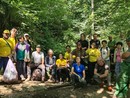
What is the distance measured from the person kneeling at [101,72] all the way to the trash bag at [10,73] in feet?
9.59

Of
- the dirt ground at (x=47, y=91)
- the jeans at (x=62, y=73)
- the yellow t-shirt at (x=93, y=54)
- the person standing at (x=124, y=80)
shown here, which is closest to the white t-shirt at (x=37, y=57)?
the jeans at (x=62, y=73)

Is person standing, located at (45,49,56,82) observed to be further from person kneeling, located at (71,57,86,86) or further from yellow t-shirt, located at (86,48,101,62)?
yellow t-shirt, located at (86,48,101,62)

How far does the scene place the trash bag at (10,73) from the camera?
31.9 ft

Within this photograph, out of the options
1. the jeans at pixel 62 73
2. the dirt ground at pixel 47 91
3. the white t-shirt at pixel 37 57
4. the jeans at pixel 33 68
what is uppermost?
the white t-shirt at pixel 37 57

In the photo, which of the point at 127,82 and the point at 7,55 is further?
the point at 7,55

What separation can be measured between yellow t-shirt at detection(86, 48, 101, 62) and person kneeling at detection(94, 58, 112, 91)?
1.42 feet

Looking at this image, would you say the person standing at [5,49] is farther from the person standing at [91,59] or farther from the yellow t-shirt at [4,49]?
the person standing at [91,59]

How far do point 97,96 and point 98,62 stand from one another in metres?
1.48

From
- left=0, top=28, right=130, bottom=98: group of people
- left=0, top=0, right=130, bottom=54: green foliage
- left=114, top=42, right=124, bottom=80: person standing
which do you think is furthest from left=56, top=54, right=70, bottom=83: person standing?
left=0, top=0, right=130, bottom=54: green foliage

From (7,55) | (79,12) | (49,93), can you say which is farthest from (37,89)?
(79,12)

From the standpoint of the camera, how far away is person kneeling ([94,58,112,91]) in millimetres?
10266

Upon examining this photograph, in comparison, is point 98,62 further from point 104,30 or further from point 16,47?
point 104,30

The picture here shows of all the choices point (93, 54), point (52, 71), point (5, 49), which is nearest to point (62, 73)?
point (52, 71)

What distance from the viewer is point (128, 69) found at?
541 centimetres
